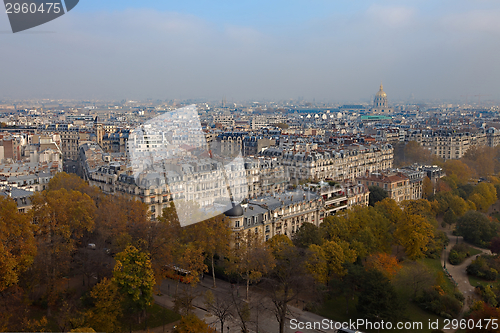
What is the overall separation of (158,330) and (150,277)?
3098mm

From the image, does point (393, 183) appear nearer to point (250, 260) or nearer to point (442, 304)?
point (442, 304)

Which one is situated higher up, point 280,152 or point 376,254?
point 280,152

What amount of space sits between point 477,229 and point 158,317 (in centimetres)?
3009

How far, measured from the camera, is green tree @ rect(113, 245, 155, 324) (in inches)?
893

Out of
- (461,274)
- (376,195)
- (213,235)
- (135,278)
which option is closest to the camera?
(135,278)

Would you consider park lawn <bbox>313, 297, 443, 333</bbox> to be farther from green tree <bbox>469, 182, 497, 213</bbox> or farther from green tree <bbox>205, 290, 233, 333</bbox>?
green tree <bbox>469, 182, 497, 213</bbox>

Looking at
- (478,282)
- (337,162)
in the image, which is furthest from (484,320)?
(337,162)

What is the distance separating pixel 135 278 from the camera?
22656 millimetres

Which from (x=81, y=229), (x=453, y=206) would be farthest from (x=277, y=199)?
(x=453, y=206)

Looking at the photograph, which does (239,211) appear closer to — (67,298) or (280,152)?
(67,298)

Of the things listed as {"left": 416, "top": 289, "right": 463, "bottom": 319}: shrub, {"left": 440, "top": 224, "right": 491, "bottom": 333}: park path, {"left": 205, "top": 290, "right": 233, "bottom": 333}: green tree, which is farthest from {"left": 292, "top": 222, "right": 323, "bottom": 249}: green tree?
{"left": 440, "top": 224, "right": 491, "bottom": 333}: park path

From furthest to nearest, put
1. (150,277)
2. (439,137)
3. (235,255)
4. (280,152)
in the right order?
(439,137) → (280,152) → (235,255) → (150,277)

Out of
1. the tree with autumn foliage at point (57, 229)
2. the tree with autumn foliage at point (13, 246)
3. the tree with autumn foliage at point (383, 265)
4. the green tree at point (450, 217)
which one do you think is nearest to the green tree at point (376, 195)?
the green tree at point (450, 217)

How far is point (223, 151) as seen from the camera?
3061 inches
